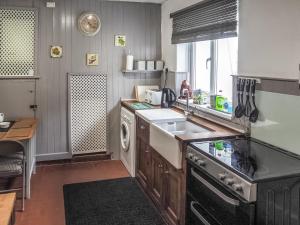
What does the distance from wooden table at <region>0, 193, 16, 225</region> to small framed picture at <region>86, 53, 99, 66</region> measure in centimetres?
251

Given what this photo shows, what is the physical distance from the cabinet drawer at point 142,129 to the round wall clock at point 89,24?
60.5 inches

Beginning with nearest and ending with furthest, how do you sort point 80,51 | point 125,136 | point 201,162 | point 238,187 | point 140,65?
point 238,187 < point 201,162 < point 125,136 < point 80,51 < point 140,65

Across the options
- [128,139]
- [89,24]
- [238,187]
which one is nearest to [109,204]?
[128,139]

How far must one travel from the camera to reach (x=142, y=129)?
3508mm

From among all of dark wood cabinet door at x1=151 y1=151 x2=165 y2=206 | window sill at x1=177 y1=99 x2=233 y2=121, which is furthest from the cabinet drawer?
window sill at x1=177 y1=99 x2=233 y2=121

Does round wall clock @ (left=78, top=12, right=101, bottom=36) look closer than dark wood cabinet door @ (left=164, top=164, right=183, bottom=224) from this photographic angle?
No

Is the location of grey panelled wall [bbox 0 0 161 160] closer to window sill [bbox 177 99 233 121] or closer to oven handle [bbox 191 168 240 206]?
window sill [bbox 177 99 233 121]

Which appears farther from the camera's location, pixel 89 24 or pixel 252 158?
pixel 89 24

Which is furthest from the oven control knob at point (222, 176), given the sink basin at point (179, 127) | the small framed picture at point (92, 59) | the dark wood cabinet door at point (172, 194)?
the small framed picture at point (92, 59)

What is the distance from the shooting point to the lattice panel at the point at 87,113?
443 centimetres

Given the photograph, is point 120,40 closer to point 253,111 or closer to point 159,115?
point 159,115

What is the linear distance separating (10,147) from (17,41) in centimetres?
170

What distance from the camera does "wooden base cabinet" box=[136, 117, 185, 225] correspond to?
2580 mm

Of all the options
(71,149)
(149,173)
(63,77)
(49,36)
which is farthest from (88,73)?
(149,173)
